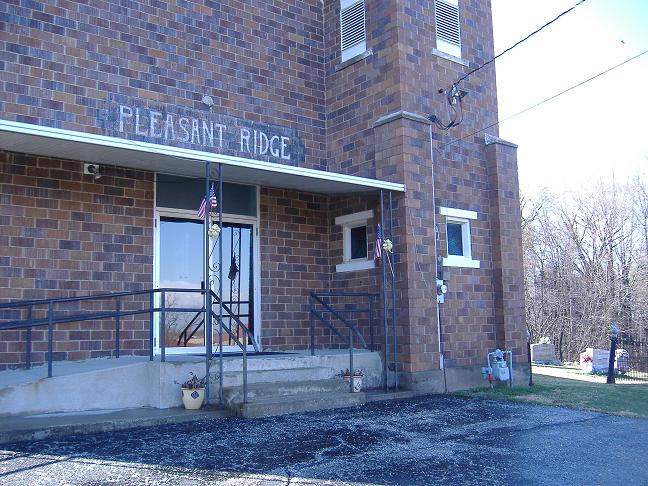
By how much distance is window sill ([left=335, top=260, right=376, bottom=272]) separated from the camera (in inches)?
461

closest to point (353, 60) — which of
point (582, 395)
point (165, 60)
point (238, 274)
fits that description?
point (165, 60)

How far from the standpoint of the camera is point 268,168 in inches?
355

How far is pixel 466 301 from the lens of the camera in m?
12.0

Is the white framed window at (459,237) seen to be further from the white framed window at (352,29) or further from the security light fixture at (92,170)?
the security light fixture at (92,170)

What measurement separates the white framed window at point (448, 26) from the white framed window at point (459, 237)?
10.3 feet

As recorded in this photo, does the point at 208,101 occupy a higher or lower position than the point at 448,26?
lower

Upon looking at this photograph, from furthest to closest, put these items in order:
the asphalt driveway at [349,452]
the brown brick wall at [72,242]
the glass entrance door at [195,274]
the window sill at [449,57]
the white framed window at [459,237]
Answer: the window sill at [449,57] < the white framed window at [459,237] < the glass entrance door at [195,274] < the brown brick wall at [72,242] < the asphalt driveway at [349,452]

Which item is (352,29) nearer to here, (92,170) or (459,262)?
(459,262)

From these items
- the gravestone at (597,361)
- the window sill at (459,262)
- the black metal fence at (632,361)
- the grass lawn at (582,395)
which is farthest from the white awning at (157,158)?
the gravestone at (597,361)

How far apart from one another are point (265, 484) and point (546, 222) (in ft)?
92.7

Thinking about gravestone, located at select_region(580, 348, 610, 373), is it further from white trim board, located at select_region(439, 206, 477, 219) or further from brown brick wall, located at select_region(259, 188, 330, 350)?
brown brick wall, located at select_region(259, 188, 330, 350)

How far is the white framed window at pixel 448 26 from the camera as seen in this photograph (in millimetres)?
12586

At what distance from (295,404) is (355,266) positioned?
3804mm

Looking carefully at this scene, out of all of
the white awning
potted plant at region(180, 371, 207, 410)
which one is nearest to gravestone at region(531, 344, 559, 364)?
the white awning
